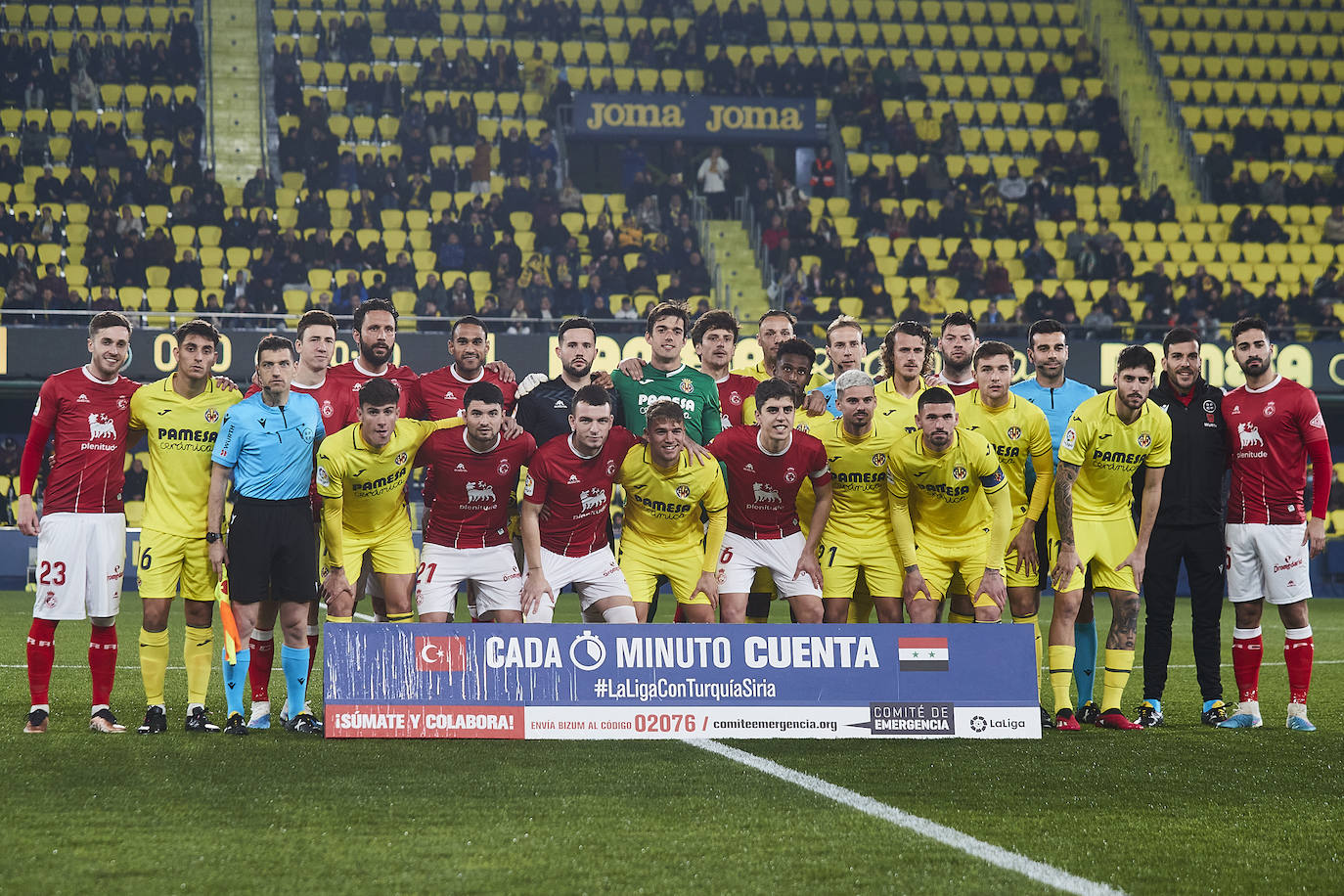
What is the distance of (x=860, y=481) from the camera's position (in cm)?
718

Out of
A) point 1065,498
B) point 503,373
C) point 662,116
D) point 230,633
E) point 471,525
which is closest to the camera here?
point 230,633

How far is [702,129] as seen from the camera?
23734 millimetres

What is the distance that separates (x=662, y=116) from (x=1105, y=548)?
Answer: 58.9 ft

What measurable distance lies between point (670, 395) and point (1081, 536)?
87.7 inches

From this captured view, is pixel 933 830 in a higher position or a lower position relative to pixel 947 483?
lower

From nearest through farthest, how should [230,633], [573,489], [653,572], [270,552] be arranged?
[270,552] < [230,633] < [573,489] < [653,572]

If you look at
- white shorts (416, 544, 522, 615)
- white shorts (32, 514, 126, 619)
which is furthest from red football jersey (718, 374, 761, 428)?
white shorts (32, 514, 126, 619)

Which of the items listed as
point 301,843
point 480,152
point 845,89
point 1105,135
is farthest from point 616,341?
point 301,843

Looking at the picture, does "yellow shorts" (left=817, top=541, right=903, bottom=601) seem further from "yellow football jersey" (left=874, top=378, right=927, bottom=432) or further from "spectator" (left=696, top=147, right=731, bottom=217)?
"spectator" (left=696, top=147, right=731, bottom=217)

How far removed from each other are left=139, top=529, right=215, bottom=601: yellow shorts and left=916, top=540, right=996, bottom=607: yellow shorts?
3.44 meters

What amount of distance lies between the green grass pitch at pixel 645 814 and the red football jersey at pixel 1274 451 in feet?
3.70

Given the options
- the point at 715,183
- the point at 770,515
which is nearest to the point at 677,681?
the point at 770,515

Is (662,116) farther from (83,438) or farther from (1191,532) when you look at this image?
(83,438)

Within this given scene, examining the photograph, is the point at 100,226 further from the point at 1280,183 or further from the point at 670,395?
the point at 1280,183
